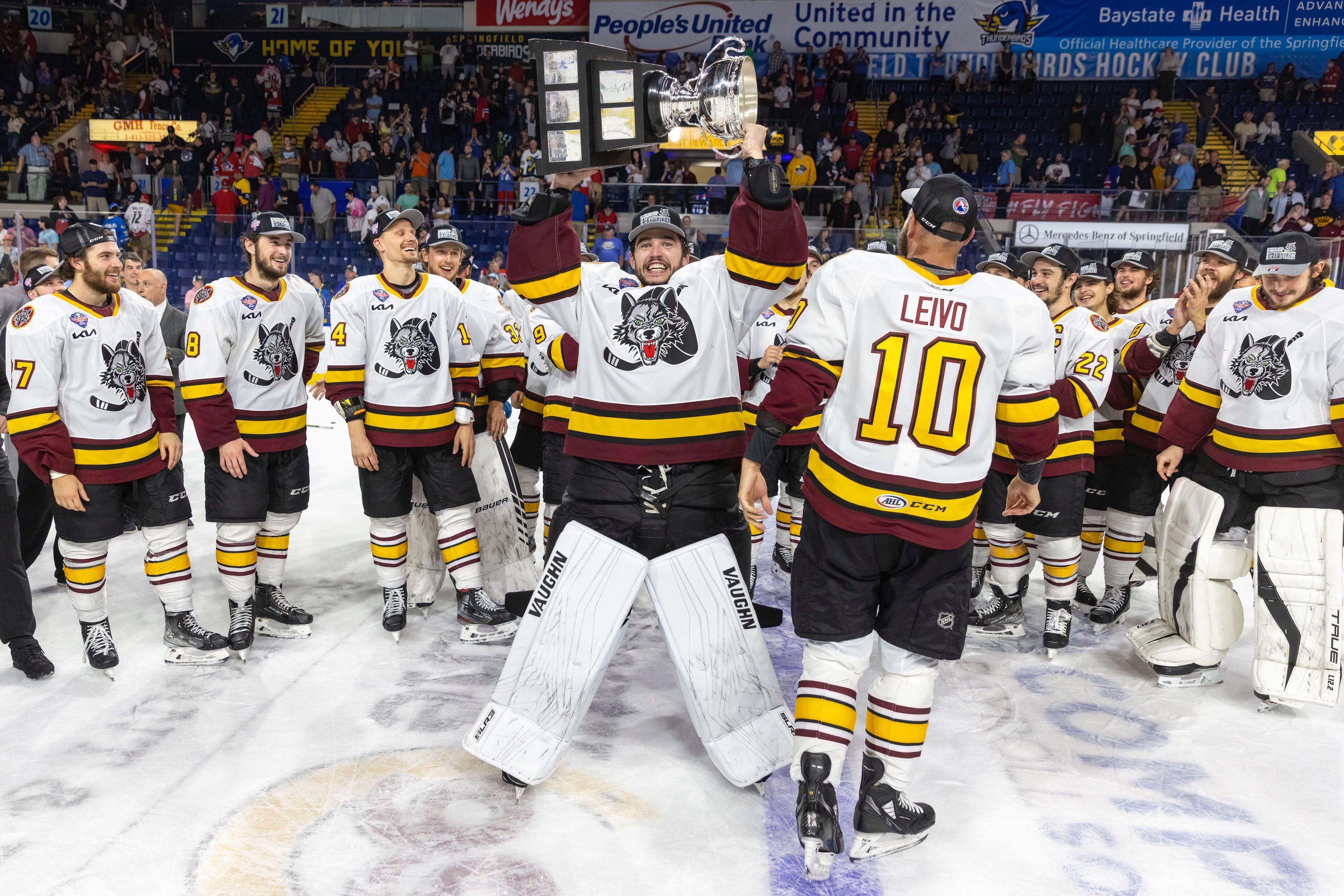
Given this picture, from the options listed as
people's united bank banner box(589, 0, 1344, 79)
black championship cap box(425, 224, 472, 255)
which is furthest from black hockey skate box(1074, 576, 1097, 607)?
people's united bank banner box(589, 0, 1344, 79)

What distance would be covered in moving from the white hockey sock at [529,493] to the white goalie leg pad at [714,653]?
83.5 inches

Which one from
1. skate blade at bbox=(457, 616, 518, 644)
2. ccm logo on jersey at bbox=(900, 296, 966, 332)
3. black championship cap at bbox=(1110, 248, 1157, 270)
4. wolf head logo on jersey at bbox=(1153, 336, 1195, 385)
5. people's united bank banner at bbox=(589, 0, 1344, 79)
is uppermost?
people's united bank banner at bbox=(589, 0, 1344, 79)

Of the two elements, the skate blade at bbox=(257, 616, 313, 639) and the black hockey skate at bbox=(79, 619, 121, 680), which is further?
the skate blade at bbox=(257, 616, 313, 639)

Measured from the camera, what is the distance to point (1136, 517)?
15.1 feet

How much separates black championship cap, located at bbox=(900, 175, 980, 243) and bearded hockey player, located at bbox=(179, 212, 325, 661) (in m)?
2.62

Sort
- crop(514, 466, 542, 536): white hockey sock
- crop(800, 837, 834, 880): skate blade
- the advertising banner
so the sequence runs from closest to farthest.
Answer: crop(800, 837, 834, 880): skate blade
crop(514, 466, 542, 536): white hockey sock
the advertising banner

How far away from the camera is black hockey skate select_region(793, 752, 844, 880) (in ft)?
8.54

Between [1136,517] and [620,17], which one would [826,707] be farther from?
[620,17]

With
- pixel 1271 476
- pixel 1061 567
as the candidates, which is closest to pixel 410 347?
pixel 1061 567

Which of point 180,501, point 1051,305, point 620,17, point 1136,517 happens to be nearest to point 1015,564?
point 1136,517

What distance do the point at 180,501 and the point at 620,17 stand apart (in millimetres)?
17162

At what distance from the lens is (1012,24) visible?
17828 millimetres

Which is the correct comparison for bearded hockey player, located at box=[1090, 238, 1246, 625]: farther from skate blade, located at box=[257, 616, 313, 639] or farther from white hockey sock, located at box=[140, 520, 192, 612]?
white hockey sock, located at box=[140, 520, 192, 612]

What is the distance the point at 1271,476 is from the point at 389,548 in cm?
348
